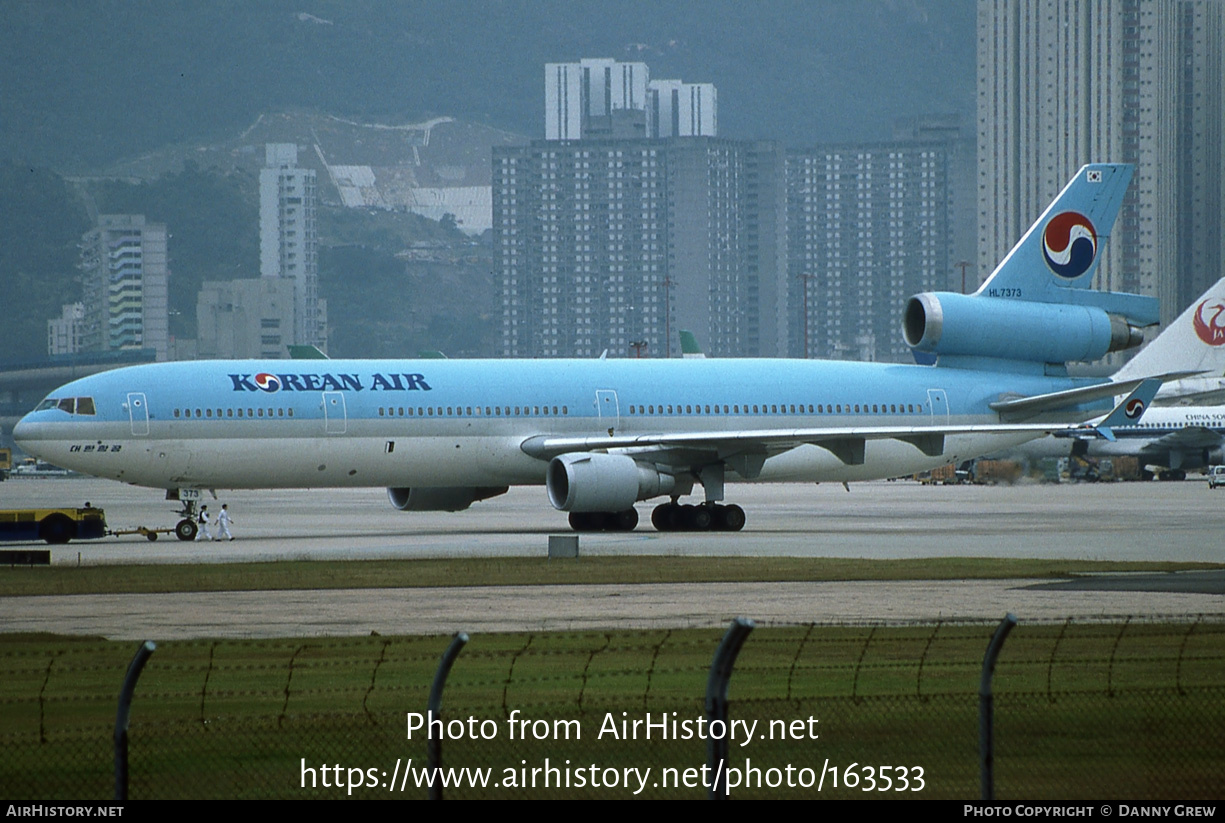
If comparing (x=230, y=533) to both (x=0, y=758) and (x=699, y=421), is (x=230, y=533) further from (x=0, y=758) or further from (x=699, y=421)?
(x=0, y=758)

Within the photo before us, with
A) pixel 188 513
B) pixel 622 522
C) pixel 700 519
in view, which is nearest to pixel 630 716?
pixel 700 519

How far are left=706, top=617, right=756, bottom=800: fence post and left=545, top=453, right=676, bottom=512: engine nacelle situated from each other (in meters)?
28.3

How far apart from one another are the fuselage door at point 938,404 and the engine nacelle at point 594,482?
9.91 metres

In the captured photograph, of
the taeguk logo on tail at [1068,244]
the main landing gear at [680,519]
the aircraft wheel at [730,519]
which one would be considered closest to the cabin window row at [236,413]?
the main landing gear at [680,519]

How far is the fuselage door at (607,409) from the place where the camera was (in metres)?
42.6

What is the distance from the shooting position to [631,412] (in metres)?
42.9

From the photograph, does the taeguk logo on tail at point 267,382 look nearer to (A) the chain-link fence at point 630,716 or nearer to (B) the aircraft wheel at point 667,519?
(B) the aircraft wheel at point 667,519

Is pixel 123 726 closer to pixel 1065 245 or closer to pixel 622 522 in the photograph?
pixel 622 522

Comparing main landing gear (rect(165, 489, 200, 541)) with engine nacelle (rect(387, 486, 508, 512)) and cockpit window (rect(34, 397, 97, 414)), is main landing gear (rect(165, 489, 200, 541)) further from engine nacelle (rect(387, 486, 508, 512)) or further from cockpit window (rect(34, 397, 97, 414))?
engine nacelle (rect(387, 486, 508, 512))

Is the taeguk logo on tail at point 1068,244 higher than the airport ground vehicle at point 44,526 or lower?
higher

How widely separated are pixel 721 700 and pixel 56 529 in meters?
32.7

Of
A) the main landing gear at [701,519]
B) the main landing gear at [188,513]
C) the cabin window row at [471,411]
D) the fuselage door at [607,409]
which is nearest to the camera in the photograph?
the cabin window row at [471,411]

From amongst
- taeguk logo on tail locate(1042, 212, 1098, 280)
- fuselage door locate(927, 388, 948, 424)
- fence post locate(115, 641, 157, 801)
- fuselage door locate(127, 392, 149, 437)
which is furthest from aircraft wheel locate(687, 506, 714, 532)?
fence post locate(115, 641, 157, 801)

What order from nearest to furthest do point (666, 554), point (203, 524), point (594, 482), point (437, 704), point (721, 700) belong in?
point (721, 700) → point (437, 704) → point (666, 554) → point (594, 482) → point (203, 524)
